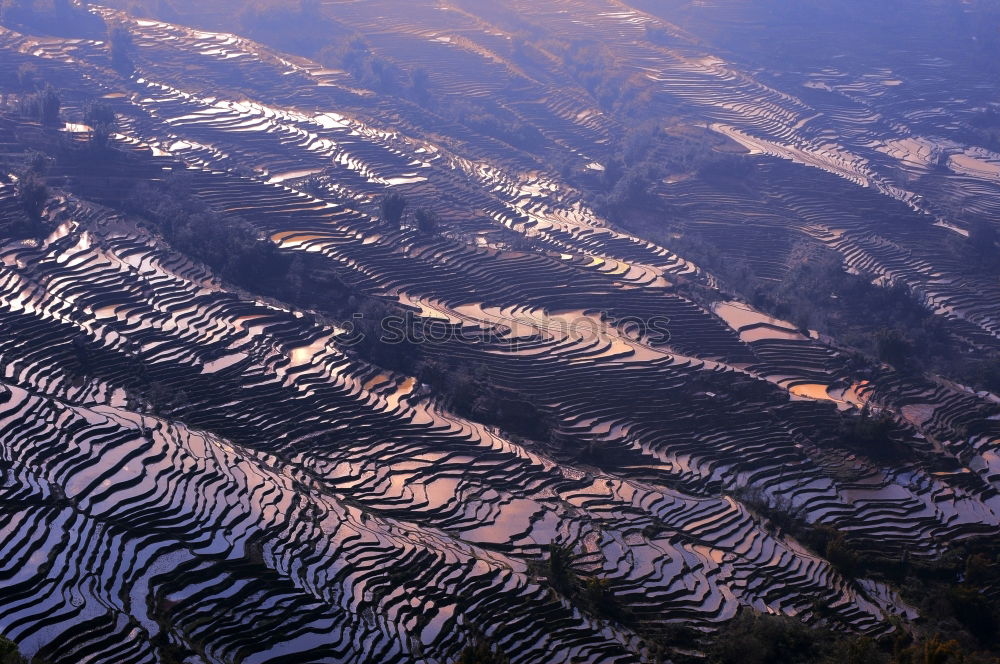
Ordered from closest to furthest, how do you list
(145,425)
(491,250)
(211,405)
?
(145,425)
(211,405)
(491,250)

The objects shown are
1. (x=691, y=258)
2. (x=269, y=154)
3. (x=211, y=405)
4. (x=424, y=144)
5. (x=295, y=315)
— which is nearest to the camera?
(x=211, y=405)

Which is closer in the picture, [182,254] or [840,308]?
[182,254]

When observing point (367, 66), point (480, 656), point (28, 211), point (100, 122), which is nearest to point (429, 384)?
point (480, 656)

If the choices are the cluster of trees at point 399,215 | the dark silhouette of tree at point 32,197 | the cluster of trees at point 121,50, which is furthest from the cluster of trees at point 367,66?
the dark silhouette of tree at point 32,197

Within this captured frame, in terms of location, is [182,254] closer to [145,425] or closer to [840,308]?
[145,425]

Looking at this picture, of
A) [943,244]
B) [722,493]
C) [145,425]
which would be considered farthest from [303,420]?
[943,244]

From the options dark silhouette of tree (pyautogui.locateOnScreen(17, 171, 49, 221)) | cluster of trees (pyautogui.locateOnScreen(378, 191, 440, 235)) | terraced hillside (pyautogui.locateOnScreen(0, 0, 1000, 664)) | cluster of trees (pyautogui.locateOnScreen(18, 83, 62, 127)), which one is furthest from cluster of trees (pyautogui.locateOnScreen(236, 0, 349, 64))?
dark silhouette of tree (pyautogui.locateOnScreen(17, 171, 49, 221))

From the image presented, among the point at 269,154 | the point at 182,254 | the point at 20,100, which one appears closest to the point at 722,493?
the point at 182,254
